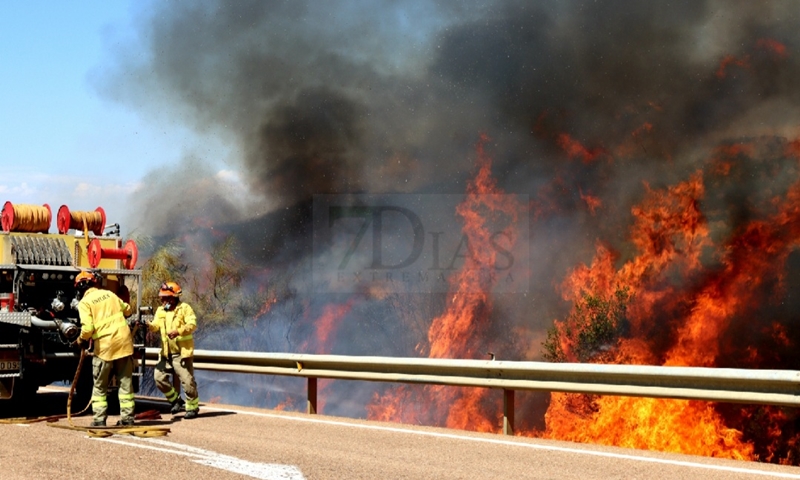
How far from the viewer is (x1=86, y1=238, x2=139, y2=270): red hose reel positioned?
12.1 metres

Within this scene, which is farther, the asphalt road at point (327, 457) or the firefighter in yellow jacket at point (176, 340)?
the firefighter in yellow jacket at point (176, 340)

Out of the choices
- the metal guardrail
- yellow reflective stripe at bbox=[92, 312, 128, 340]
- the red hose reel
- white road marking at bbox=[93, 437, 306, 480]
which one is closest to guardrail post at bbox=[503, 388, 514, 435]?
the metal guardrail

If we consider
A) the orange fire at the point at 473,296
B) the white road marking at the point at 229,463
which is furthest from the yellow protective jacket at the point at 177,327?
the orange fire at the point at 473,296

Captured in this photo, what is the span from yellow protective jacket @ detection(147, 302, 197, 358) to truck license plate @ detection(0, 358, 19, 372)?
1.48m

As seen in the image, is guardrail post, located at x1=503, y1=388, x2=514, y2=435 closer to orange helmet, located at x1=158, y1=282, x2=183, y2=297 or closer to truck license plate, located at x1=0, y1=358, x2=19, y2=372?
orange helmet, located at x1=158, y1=282, x2=183, y2=297

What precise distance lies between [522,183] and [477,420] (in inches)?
248

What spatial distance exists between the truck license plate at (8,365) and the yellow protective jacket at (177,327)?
4.87ft

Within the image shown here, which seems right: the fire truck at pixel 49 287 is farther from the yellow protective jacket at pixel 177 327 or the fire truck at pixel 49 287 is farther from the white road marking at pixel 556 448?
the white road marking at pixel 556 448

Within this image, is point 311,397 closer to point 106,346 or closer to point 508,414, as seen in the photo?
point 106,346

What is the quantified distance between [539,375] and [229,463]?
3.39 m

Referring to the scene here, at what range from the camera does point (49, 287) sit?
1180 cm

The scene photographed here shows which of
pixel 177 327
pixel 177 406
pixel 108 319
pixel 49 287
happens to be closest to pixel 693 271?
pixel 177 406

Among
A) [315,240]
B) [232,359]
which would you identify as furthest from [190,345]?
[315,240]

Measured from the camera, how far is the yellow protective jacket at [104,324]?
995cm
